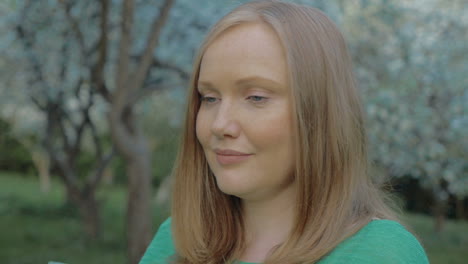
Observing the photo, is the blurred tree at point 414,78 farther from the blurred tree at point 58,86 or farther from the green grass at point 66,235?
the blurred tree at point 58,86

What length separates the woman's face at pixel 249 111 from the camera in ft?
4.44

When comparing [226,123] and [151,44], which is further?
[151,44]

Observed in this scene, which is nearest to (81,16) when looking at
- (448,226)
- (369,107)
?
(369,107)

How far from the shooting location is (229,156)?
4.61ft

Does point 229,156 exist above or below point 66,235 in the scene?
above

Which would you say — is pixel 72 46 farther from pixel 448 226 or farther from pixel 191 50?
pixel 448 226

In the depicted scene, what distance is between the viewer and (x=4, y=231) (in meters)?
8.98

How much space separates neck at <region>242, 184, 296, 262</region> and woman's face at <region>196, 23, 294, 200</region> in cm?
5

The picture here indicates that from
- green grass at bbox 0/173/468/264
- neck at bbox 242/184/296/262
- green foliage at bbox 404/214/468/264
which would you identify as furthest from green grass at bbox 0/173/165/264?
neck at bbox 242/184/296/262

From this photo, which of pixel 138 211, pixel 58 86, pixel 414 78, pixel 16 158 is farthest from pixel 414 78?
pixel 16 158

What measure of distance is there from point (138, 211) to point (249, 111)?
4.33m

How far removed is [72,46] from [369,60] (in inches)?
134

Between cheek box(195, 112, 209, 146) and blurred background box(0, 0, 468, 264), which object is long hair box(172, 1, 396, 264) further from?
blurred background box(0, 0, 468, 264)

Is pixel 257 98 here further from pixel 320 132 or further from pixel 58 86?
pixel 58 86
